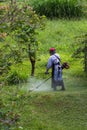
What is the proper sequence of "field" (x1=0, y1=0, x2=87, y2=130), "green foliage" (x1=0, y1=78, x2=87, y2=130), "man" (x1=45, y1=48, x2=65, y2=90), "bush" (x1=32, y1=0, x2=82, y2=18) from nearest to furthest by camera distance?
"field" (x1=0, y1=0, x2=87, y2=130) → "green foliage" (x1=0, y1=78, x2=87, y2=130) → "man" (x1=45, y1=48, x2=65, y2=90) → "bush" (x1=32, y1=0, x2=82, y2=18)

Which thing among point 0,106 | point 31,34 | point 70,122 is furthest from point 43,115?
point 0,106

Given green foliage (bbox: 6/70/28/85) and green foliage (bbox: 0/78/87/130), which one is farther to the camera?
green foliage (bbox: 6/70/28/85)

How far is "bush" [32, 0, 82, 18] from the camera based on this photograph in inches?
777

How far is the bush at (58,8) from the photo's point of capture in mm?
19734

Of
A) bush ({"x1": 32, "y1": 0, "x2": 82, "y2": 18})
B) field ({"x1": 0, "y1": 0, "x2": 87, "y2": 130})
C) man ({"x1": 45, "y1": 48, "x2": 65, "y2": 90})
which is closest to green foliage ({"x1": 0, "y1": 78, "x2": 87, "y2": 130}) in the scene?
field ({"x1": 0, "y1": 0, "x2": 87, "y2": 130})

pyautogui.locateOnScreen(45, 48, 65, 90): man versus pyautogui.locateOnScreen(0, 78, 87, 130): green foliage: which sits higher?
pyautogui.locateOnScreen(45, 48, 65, 90): man

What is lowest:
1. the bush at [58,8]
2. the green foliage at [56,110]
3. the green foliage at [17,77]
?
the green foliage at [56,110]

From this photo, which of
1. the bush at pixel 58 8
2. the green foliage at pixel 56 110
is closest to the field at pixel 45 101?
the green foliage at pixel 56 110

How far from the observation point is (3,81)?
6.98 meters

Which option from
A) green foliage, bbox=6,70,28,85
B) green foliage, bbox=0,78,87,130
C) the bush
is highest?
the bush

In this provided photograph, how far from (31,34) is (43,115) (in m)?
3.34

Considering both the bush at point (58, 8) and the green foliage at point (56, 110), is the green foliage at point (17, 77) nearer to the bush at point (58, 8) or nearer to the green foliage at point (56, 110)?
the green foliage at point (56, 110)

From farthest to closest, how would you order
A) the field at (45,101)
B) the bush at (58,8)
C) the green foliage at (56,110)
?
the bush at (58,8), the green foliage at (56,110), the field at (45,101)

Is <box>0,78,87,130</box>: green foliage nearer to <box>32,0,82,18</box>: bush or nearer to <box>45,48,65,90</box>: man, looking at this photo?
<box>45,48,65,90</box>: man
